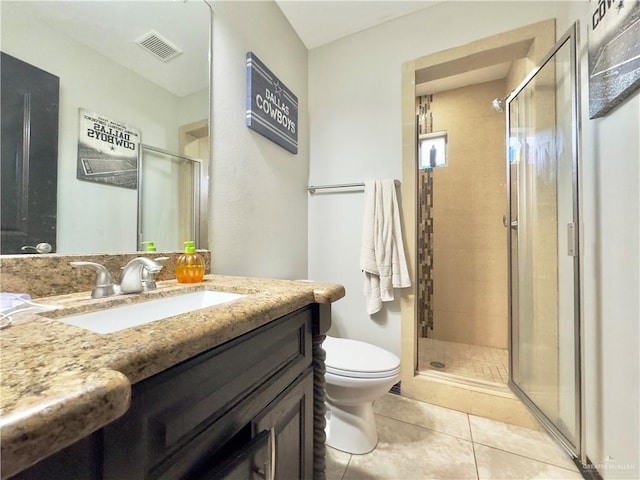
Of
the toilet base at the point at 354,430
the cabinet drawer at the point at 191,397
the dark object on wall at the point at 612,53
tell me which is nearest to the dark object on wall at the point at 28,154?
the cabinet drawer at the point at 191,397

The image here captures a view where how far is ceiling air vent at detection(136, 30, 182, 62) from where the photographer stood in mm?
922

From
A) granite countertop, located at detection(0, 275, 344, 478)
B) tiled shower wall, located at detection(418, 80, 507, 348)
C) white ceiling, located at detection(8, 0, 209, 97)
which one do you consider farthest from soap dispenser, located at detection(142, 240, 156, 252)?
tiled shower wall, located at detection(418, 80, 507, 348)

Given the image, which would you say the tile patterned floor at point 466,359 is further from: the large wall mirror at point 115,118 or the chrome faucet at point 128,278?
the large wall mirror at point 115,118

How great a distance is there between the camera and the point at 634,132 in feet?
2.61

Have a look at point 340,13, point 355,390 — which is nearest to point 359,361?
point 355,390

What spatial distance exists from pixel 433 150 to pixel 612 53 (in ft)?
5.28

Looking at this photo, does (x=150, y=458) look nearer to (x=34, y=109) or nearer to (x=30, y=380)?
(x=30, y=380)

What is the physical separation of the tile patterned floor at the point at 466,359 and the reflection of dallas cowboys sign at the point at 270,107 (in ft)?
5.57

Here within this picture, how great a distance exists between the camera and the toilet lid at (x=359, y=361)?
42.5 inches

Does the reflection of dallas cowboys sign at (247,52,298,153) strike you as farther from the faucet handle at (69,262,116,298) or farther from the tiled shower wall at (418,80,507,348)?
the tiled shower wall at (418,80,507,348)

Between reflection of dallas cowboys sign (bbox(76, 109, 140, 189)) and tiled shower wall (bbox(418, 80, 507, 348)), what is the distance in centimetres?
219

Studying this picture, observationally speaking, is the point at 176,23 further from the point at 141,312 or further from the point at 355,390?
the point at 355,390

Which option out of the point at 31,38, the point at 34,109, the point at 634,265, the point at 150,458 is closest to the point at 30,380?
the point at 150,458

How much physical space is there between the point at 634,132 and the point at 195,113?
1523 mm
